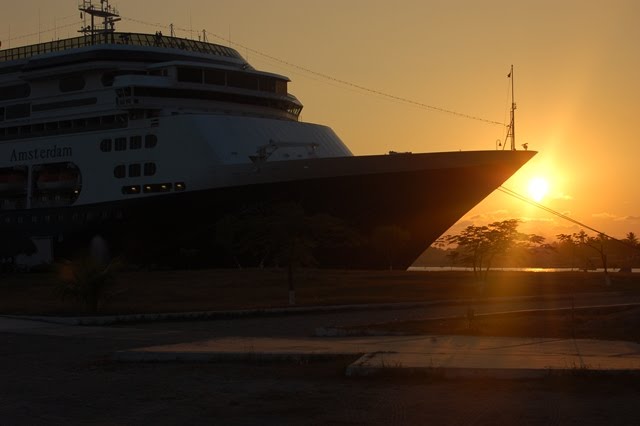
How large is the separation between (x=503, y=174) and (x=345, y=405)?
3719 cm

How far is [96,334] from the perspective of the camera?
59.5 feet

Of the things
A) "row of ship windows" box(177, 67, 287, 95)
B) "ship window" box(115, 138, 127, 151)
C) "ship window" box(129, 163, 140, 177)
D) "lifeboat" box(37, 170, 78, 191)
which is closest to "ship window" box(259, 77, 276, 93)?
"row of ship windows" box(177, 67, 287, 95)

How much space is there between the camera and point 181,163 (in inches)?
1801

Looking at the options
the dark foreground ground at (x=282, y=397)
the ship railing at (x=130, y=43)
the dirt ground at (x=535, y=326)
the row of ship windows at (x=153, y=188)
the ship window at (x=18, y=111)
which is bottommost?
the dark foreground ground at (x=282, y=397)

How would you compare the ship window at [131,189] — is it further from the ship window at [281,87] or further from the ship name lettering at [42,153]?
the ship window at [281,87]

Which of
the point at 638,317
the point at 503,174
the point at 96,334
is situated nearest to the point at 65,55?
the point at 503,174

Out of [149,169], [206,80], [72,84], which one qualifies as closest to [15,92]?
[72,84]

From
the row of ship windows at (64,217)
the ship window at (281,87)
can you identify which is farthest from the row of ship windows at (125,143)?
the ship window at (281,87)

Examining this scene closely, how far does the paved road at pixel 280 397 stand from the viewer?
7.94 meters

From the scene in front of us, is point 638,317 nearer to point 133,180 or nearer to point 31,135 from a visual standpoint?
point 133,180

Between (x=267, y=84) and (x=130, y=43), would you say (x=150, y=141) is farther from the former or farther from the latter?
(x=130, y=43)

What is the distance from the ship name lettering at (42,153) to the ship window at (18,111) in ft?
7.59

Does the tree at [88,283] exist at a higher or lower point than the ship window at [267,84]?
lower

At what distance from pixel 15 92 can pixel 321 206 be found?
889 inches
